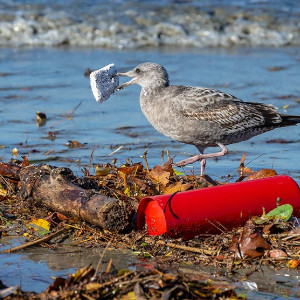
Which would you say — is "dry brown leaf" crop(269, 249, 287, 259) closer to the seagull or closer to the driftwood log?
the driftwood log

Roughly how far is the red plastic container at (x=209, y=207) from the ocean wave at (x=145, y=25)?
1154 cm

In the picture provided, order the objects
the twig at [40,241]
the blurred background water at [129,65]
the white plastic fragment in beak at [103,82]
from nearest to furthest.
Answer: the twig at [40,241] → the white plastic fragment in beak at [103,82] → the blurred background water at [129,65]

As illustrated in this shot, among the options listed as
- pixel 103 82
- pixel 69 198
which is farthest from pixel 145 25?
pixel 69 198

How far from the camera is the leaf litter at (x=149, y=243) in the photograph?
12.4ft

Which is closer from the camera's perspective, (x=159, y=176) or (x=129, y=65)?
(x=159, y=176)

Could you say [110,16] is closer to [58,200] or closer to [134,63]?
[134,63]

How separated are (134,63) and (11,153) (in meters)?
6.34

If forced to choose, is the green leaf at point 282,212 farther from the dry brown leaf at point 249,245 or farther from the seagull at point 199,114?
the seagull at point 199,114

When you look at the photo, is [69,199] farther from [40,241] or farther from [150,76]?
[150,76]

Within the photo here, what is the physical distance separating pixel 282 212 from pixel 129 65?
29.2 ft

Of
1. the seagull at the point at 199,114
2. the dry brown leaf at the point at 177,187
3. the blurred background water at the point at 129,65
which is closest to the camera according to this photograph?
the dry brown leaf at the point at 177,187

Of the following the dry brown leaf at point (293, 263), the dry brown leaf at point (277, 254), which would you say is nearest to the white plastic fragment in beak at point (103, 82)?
the dry brown leaf at point (277, 254)

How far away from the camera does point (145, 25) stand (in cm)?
1745

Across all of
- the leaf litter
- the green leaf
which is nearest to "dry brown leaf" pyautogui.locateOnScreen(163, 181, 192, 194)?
the leaf litter
